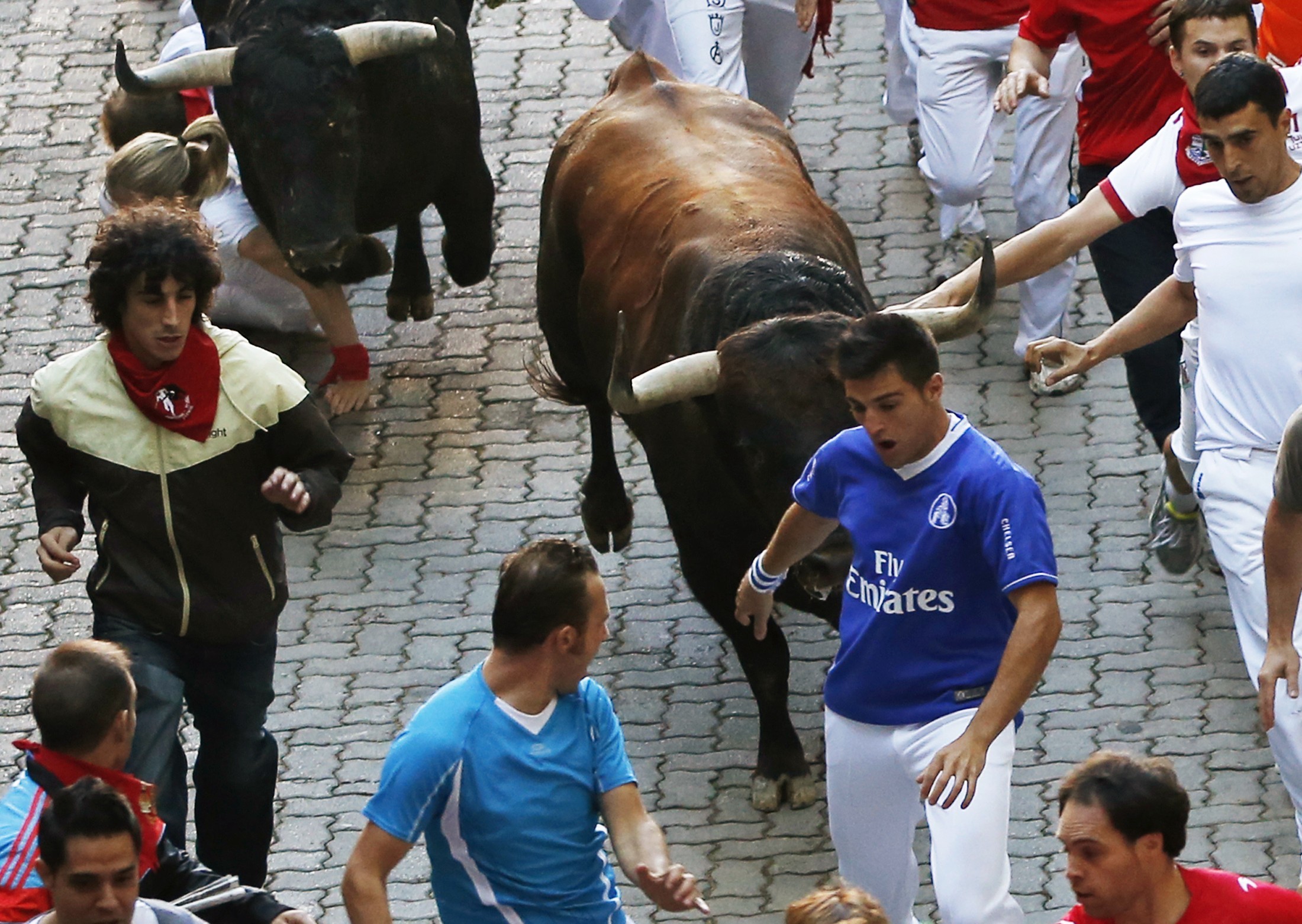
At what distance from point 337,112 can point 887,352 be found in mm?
4511

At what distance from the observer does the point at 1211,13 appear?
757 centimetres

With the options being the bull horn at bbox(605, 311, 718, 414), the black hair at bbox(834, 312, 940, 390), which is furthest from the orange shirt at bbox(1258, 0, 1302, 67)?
the black hair at bbox(834, 312, 940, 390)

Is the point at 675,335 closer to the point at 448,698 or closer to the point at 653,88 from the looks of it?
the point at 653,88

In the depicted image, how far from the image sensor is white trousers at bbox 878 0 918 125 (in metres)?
11.3

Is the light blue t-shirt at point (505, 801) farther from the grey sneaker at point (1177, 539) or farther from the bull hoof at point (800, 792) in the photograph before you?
the grey sneaker at point (1177, 539)

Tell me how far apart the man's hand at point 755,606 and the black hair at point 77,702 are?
201 centimetres

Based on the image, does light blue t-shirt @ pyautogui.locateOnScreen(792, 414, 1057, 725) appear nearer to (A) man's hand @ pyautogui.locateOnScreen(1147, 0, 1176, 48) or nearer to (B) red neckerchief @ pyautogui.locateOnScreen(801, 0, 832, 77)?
(A) man's hand @ pyautogui.locateOnScreen(1147, 0, 1176, 48)

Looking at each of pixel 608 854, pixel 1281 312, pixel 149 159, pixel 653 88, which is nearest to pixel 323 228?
pixel 149 159

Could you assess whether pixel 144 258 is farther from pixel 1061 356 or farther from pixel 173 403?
pixel 1061 356

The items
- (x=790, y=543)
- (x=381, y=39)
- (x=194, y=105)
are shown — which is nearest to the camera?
(x=790, y=543)

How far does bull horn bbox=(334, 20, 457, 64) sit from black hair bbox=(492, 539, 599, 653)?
499cm

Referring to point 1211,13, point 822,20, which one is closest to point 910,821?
point 1211,13

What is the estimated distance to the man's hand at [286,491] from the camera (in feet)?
18.7

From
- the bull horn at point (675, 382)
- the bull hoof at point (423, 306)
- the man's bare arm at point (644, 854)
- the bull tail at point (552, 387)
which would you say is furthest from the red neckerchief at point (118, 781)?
the bull hoof at point (423, 306)
